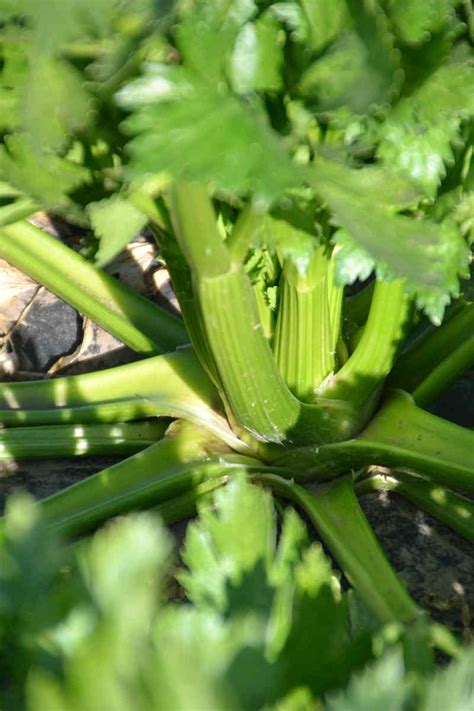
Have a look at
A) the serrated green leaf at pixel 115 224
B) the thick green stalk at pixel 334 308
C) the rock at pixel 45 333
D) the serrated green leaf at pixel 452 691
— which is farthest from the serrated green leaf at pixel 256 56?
the rock at pixel 45 333

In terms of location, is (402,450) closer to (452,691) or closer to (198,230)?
(198,230)

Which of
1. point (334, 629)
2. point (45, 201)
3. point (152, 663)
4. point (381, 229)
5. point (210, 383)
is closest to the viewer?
point (152, 663)

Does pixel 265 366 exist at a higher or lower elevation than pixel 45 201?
lower

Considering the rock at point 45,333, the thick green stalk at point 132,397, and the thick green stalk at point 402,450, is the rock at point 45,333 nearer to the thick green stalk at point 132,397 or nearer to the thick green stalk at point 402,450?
the thick green stalk at point 132,397

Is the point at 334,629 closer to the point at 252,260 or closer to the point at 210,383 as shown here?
the point at 252,260

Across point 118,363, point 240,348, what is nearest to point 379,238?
point 240,348

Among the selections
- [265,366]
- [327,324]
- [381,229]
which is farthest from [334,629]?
[327,324]

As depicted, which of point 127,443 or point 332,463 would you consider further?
point 127,443
